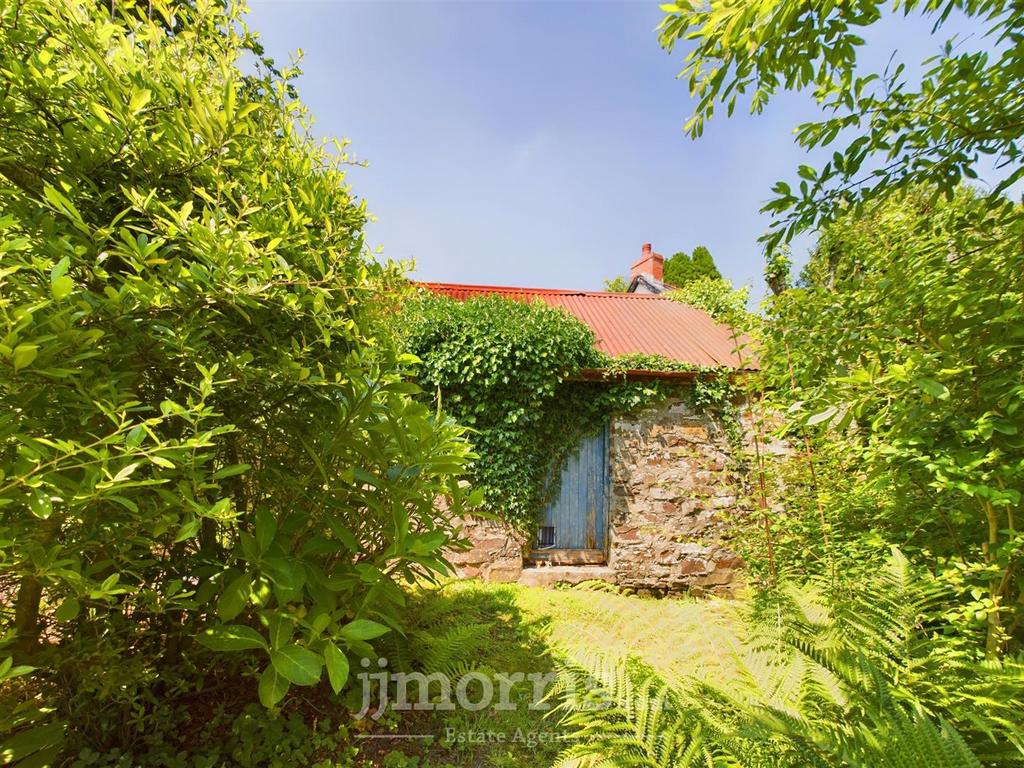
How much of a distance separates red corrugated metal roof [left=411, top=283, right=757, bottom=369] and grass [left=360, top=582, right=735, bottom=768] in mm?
3483

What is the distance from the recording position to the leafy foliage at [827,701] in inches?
57.5

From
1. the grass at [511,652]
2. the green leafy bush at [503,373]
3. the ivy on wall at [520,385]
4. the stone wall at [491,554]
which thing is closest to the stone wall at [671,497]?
the ivy on wall at [520,385]

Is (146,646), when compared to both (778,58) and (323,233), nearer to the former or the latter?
(323,233)

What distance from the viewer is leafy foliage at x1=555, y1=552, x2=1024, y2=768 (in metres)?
1.46

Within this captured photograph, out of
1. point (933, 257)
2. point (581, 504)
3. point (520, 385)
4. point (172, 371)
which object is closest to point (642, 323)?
point (520, 385)

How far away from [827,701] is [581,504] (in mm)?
3982

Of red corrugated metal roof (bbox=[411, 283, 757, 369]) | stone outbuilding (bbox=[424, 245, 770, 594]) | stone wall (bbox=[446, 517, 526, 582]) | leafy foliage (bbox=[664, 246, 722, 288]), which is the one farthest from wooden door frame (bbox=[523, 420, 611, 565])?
leafy foliage (bbox=[664, 246, 722, 288])

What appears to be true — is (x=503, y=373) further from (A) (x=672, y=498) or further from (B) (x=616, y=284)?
(B) (x=616, y=284)

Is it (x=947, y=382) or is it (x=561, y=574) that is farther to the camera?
(x=561, y=574)

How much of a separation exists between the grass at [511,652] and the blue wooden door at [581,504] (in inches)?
60.6

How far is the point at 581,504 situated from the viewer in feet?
19.3

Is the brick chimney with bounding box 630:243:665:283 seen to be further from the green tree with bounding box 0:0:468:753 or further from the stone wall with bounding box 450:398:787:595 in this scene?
the green tree with bounding box 0:0:468:753

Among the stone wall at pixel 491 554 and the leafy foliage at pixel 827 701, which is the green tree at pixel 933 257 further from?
the stone wall at pixel 491 554

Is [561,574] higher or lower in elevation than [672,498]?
lower
